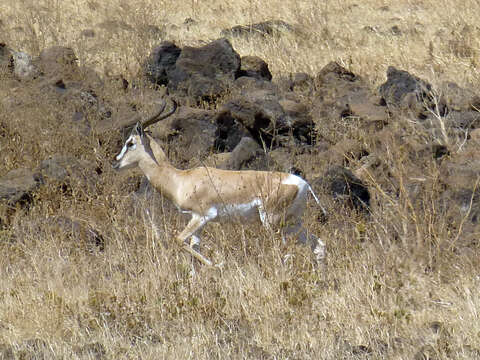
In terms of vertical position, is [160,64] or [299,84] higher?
[160,64]

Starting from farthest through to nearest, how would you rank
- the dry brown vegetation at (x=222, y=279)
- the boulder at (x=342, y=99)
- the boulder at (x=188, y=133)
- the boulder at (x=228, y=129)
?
the boulder at (x=342, y=99)
the boulder at (x=228, y=129)
the boulder at (x=188, y=133)
the dry brown vegetation at (x=222, y=279)

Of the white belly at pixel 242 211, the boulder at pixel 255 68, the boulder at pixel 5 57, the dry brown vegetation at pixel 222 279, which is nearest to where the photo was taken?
the dry brown vegetation at pixel 222 279

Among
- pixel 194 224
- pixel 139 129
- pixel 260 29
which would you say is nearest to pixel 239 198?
pixel 194 224

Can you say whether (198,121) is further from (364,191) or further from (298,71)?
(298,71)

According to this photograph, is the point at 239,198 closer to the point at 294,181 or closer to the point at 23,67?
the point at 294,181

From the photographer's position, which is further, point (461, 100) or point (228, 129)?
point (461, 100)

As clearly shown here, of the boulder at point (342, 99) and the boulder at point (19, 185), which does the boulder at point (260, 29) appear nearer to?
the boulder at point (342, 99)

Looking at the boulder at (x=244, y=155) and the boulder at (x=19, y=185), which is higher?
the boulder at (x=19, y=185)

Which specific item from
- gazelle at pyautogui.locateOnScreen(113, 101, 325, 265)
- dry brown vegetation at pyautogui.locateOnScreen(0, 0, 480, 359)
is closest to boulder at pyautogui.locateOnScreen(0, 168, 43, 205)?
dry brown vegetation at pyautogui.locateOnScreen(0, 0, 480, 359)

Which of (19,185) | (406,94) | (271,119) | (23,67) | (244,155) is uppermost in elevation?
(19,185)

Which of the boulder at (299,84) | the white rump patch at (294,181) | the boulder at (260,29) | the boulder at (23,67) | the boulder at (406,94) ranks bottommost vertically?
the boulder at (260,29)

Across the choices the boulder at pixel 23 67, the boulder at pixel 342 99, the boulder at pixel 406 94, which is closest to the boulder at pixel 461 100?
the boulder at pixel 406 94

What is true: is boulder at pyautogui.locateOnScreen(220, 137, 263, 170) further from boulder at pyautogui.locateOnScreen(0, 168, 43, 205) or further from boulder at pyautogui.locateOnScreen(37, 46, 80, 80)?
boulder at pyautogui.locateOnScreen(37, 46, 80, 80)

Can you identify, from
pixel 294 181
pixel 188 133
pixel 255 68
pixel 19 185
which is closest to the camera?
pixel 294 181
